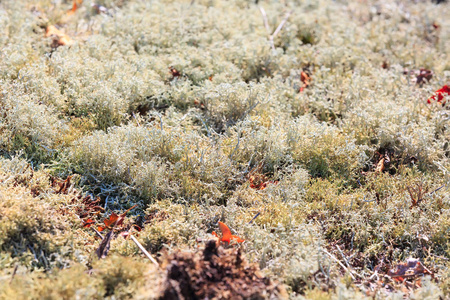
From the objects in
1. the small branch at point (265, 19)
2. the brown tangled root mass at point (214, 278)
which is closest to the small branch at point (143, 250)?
the brown tangled root mass at point (214, 278)

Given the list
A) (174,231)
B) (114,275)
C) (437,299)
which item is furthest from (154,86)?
(437,299)

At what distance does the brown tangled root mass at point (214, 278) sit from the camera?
7.51 ft

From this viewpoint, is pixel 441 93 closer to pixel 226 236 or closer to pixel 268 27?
pixel 268 27

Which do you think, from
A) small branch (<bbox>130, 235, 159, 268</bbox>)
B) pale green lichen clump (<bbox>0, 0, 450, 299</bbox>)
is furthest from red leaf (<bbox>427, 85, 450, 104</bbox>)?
small branch (<bbox>130, 235, 159, 268</bbox>)

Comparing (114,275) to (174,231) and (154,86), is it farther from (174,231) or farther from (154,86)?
(154,86)

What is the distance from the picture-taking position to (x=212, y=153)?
11.1 feet

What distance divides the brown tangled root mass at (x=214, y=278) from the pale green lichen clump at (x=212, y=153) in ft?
0.38

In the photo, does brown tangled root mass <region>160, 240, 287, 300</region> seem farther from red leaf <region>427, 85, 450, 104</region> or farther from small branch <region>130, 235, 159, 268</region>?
red leaf <region>427, 85, 450, 104</region>

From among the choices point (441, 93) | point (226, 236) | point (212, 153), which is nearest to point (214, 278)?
point (226, 236)

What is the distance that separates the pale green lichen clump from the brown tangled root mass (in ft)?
0.38

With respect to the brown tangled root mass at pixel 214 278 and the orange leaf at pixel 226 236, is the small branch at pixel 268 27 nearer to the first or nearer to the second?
the orange leaf at pixel 226 236

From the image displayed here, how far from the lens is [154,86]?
4.06 metres

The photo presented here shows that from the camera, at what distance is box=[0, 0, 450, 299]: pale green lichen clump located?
→ 8.80 feet

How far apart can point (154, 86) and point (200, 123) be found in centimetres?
58
